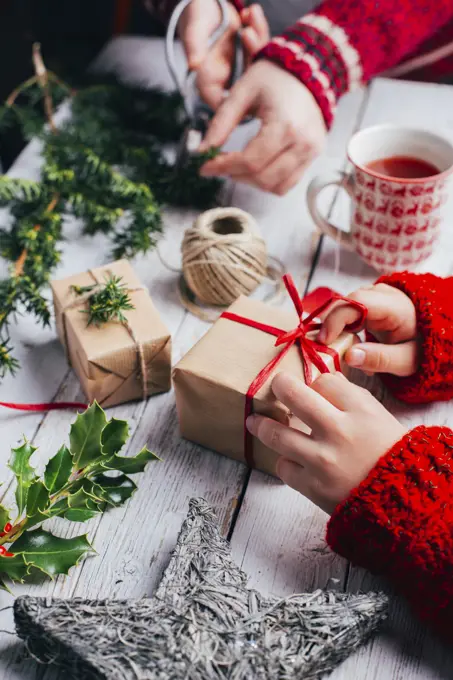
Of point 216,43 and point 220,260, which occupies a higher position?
point 216,43

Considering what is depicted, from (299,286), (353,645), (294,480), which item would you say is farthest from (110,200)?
(353,645)

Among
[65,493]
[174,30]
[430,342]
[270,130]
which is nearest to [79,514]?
[65,493]

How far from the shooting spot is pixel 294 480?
0.68 m

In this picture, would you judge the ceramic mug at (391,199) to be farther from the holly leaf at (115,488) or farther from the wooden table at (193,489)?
the holly leaf at (115,488)

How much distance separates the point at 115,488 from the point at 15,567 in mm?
121

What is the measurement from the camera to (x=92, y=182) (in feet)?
3.42

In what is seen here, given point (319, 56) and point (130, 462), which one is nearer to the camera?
point (130, 462)

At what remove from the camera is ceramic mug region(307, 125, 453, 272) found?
0.85 metres

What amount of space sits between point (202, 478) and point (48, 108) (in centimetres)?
72

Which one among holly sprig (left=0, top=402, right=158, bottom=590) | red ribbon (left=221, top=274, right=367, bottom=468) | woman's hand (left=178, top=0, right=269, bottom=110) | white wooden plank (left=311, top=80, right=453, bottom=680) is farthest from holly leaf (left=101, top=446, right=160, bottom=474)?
woman's hand (left=178, top=0, right=269, bottom=110)

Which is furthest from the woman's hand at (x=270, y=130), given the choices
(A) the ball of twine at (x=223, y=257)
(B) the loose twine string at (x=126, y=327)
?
(B) the loose twine string at (x=126, y=327)

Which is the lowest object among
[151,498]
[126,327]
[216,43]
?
[151,498]

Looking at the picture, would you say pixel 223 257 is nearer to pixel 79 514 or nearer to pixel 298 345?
pixel 298 345

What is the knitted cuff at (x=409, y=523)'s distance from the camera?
59cm
